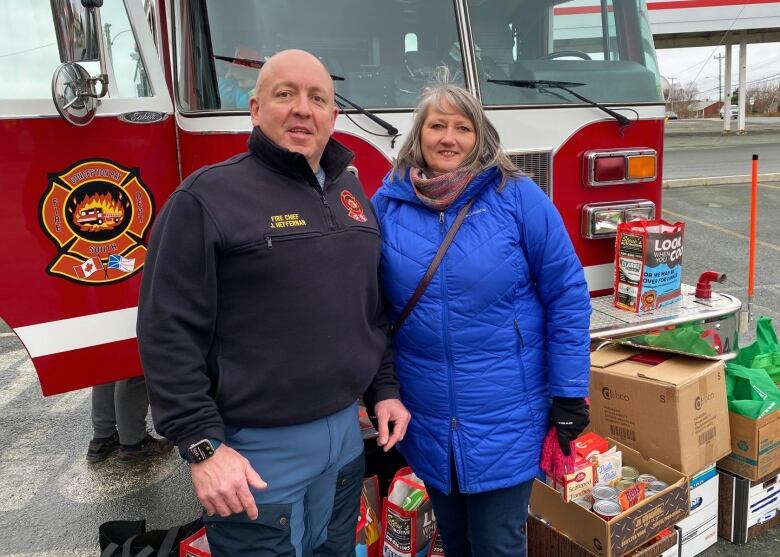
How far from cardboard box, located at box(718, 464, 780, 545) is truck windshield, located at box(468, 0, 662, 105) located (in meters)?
1.81

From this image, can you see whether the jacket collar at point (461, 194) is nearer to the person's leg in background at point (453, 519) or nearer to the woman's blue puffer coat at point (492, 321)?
the woman's blue puffer coat at point (492, 321)

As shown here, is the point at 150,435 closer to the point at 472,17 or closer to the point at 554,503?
the point at 554,503

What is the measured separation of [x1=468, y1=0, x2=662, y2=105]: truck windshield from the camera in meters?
3.13

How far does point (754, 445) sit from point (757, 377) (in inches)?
13.3

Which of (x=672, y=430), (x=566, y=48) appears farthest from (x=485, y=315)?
(x=566, y=48)

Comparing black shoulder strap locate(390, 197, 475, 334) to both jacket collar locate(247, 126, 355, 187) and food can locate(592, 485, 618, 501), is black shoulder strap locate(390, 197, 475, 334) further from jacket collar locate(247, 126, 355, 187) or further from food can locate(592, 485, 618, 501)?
food can locate(592, 485, 618, 501)

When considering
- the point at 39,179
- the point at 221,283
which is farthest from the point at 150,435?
the point at 221,283

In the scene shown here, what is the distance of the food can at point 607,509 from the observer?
2348 mm

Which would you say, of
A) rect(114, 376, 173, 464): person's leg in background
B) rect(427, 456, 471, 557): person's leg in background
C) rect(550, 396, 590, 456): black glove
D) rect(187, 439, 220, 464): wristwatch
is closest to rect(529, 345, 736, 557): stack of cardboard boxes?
rect(427, 456, 471, 557): person's leg in background

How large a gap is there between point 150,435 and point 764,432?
3117 mm

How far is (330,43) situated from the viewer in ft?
9.43

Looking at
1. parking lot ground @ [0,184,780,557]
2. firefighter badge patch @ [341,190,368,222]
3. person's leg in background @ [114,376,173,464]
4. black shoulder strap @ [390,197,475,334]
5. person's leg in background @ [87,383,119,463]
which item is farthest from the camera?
person's leg in background @ [87,383,119,463]

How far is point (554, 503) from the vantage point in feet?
8.18

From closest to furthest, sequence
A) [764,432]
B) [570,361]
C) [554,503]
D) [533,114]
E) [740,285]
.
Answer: [570,361] → [554,503] → [764,432] → [533,114] → [740,285]
